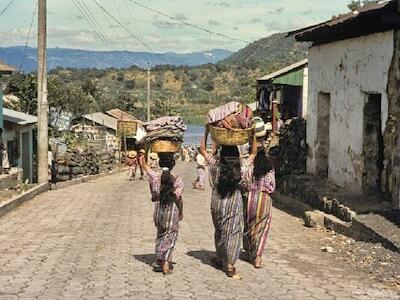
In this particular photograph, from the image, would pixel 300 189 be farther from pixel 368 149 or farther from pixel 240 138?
pixel 240 138

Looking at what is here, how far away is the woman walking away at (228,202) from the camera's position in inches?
276

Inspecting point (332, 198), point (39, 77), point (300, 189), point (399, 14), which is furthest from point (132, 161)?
point (399, 14)

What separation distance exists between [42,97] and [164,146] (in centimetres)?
1417

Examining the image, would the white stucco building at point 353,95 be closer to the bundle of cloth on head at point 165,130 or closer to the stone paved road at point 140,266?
the stone paved road at point 140,266

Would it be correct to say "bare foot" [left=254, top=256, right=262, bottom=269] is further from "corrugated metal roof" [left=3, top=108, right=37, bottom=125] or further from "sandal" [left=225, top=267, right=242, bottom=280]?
"corrugated metal roof" [left=3, top=108, right=37, bottom=125]

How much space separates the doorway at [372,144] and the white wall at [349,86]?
0.14 metres

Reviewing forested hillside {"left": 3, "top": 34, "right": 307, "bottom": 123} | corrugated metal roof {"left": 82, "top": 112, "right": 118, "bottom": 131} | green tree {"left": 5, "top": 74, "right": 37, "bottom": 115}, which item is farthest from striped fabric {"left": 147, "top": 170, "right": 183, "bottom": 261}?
forested hillside {"left": 3, "top": 34, "right": 307, "bottom": 123}

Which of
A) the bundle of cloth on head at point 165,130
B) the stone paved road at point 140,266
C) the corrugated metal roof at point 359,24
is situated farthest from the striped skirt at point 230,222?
the corrugated metal roof at point 359,24

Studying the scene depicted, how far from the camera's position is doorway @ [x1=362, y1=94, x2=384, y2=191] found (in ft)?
38.3

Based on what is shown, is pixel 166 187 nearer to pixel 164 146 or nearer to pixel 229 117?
pixel 164 146

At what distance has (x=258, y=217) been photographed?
772cm

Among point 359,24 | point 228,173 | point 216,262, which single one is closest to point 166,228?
point 216,262

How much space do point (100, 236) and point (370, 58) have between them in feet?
18.8

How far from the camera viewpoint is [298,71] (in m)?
25.7
